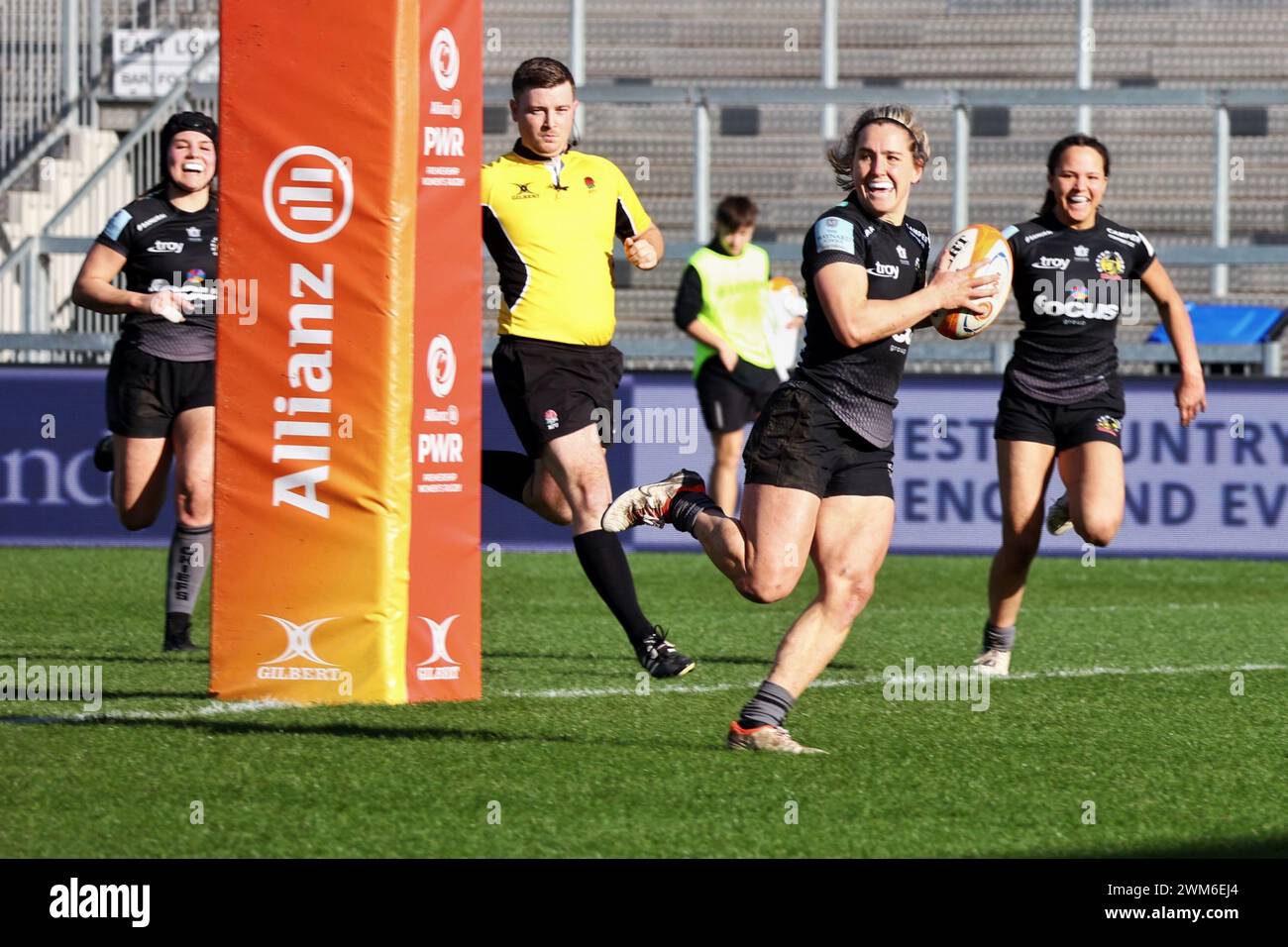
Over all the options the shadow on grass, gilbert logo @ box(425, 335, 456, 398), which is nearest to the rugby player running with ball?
the shadow on grass

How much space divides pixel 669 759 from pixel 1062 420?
9.37 ft

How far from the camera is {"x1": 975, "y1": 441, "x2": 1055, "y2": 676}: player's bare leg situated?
26.7 ft

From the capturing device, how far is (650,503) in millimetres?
6570

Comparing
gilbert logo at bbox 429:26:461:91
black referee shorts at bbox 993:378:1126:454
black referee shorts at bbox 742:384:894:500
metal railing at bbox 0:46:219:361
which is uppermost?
metal railing at bbox 0:46:219:361

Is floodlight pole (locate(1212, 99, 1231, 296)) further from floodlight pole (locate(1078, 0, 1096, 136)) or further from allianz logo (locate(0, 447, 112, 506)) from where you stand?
allianz logo (locate(0, 447, 112, 506))

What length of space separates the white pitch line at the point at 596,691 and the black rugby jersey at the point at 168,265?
7.19 feet

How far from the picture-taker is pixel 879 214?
595 centimetres

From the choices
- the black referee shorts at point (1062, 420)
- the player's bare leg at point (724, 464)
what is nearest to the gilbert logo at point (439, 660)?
the black referee shorts at point (1062, 420)

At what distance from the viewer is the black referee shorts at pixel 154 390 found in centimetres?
852

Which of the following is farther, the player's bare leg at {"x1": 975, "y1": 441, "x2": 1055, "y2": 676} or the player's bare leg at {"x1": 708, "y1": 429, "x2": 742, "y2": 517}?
the player's bare leg at {"x1": 708, "y1": 429, "x2": 742, "y2": 517}

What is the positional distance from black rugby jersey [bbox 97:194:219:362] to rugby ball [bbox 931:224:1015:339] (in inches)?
135

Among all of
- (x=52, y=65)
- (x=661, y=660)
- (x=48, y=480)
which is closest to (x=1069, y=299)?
(x=661, y=660)

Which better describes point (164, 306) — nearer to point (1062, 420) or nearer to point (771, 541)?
point (771, 541)
